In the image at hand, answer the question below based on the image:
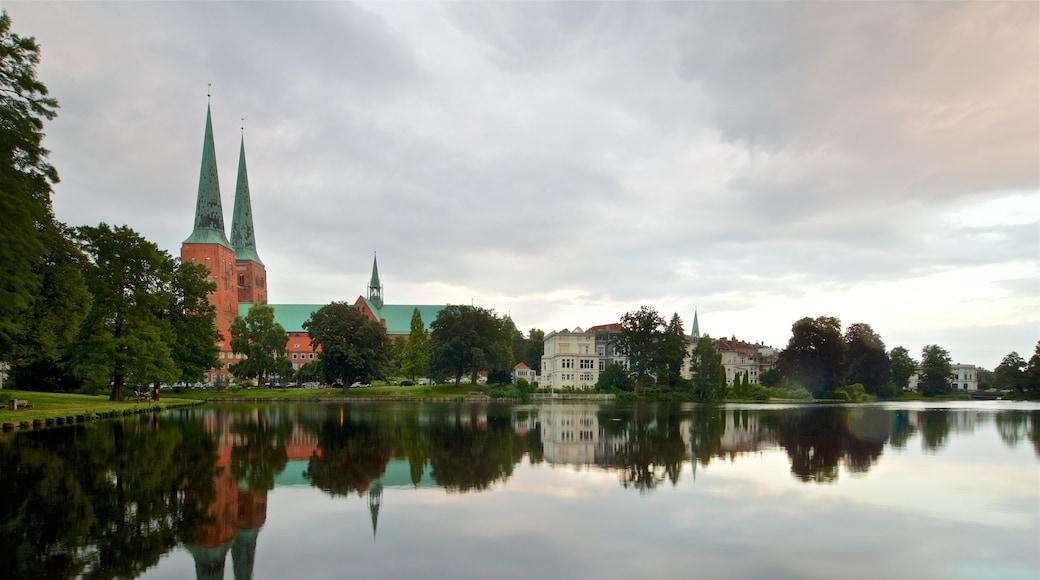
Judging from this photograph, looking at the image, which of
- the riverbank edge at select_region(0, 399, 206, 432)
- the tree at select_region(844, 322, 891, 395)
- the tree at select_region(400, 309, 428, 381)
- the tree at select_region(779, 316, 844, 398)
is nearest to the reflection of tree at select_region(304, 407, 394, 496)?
the riverbank edge at select_region(0, 399, 206, 432)

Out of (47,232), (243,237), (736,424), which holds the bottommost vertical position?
(736,424)

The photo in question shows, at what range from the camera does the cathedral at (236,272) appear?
110125 millimetres

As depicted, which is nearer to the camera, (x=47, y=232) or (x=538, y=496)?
(x=538, y=496)

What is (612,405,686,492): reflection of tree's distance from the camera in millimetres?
16953

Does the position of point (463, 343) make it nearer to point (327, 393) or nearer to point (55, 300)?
point (327, 393)

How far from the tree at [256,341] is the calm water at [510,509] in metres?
59.5

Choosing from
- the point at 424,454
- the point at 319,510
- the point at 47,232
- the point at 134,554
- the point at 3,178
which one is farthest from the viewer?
the point at 47,232

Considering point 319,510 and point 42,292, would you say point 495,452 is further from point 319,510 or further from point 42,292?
point 42,292

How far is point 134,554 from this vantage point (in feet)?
31.8

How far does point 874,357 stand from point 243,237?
118 metres

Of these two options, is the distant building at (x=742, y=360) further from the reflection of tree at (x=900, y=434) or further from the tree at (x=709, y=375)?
the reflection of tree at (x=900, y=434)

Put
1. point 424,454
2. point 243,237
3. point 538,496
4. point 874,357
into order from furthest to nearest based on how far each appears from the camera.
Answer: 1. point 243,237
2. point 874,357
3. point 424,454
4. point 538,496

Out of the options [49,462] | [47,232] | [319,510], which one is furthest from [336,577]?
[47,232]

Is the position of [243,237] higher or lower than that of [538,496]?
higher
